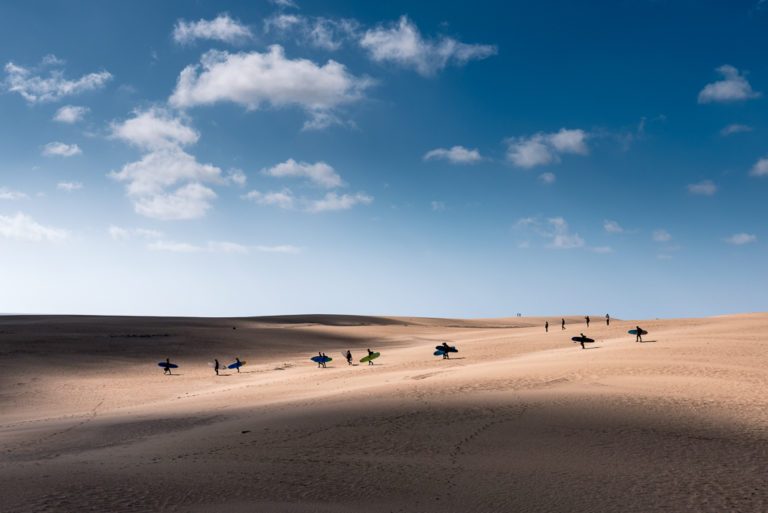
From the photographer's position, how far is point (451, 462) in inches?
380

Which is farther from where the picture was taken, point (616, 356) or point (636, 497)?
point (616, 356)

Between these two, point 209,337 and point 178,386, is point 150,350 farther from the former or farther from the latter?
point 178,386

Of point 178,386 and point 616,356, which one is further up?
point 616,356

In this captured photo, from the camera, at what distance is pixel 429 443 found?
35.8 feet

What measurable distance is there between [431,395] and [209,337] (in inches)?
1393

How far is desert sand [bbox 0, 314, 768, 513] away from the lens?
25.9ft

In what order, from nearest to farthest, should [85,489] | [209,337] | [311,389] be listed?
[85,489]
[311,389]
[209,337]

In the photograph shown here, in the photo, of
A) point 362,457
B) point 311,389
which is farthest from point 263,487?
point 311,389

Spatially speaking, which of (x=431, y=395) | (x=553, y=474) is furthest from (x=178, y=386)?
(x=553, y=474)

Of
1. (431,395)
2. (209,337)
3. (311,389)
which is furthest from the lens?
(209,337)

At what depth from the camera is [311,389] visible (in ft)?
69.5

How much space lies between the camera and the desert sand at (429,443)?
25.9ft

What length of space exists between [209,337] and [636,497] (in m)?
43.4

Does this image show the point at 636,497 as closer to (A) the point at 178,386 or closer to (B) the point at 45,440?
(B) the point at 45,440
